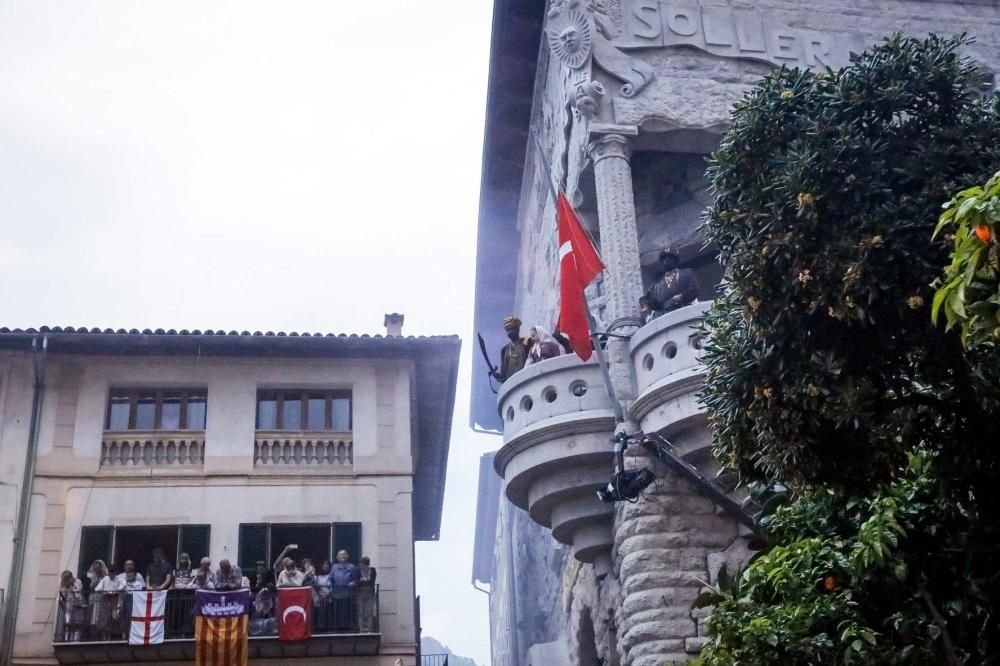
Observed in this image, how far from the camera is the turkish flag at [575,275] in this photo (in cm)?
1739

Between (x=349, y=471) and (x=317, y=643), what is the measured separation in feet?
10.7

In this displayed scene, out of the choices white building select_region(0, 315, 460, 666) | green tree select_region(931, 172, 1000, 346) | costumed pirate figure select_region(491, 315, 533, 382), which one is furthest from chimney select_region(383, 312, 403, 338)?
green tree select_region(931, 172, 1000, 346)

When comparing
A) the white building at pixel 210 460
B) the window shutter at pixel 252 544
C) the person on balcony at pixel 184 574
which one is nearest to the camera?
the person on balcony at pixel 184 574

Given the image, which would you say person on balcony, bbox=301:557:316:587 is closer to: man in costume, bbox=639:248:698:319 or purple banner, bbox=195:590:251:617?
purple banner, bbox=195:590:251:617

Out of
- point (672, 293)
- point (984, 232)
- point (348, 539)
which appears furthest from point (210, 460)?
point (984, 232)

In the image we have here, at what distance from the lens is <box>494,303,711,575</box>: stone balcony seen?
16562 millimetres

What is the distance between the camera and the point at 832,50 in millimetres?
21547

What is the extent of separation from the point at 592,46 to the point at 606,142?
1.89 meters

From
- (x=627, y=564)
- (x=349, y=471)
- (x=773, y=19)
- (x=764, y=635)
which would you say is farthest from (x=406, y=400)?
(x=764, y=635)

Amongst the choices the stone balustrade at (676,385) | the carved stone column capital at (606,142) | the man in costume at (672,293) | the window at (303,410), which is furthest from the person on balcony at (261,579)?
the carved stone column capital at (606,142)

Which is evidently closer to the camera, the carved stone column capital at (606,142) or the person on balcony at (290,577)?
the carved stone column capital at (606,142)

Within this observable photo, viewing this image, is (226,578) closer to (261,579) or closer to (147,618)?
(261,579)

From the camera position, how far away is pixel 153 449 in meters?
21.5

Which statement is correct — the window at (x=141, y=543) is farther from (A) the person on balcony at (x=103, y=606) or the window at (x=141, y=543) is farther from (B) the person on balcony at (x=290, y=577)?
(B) the person on balcony at (x=290, y=577)
